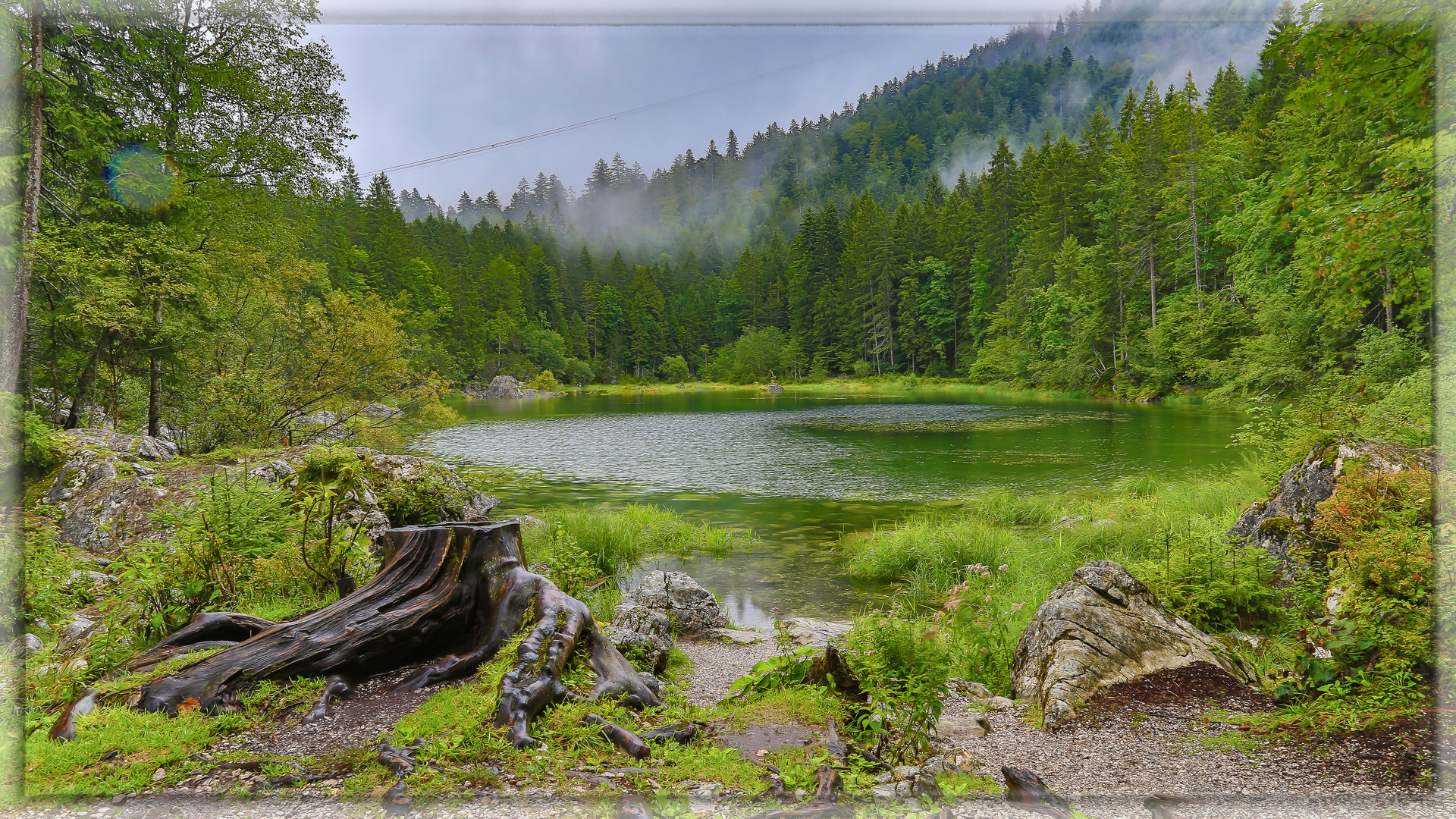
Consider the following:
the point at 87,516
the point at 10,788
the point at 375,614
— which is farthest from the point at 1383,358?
the point at 87,516

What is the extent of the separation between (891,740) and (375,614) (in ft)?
9.27

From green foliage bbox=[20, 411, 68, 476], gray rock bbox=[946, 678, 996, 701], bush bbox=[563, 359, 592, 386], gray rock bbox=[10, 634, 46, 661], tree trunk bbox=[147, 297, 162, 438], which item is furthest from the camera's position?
bush bbox=[563, 359, 592, 386]

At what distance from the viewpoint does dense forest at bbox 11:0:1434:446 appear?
448cm

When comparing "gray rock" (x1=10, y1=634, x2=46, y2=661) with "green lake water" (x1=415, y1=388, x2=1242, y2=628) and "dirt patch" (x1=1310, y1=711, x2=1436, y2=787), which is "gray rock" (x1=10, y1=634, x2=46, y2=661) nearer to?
"green lake water" (x1=415, y1=388, x2=1242, y2=628)

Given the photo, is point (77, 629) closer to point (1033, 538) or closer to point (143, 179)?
point (143, 179)

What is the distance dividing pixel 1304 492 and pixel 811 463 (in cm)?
1316

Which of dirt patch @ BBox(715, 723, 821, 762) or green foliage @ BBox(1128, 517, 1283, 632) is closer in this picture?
dirt patch @ BBox(715, 723, 821, 762)

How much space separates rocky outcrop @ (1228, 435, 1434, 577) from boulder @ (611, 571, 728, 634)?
183 inches

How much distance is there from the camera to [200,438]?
10648 millimetres

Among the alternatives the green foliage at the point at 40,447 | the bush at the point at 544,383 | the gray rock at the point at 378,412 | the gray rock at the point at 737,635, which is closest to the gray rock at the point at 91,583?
the green foliage at the point at 40,447

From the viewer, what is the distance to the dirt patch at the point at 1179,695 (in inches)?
125

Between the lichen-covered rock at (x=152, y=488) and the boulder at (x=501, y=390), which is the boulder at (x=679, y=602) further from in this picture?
the boulder at (x=501, y=390)

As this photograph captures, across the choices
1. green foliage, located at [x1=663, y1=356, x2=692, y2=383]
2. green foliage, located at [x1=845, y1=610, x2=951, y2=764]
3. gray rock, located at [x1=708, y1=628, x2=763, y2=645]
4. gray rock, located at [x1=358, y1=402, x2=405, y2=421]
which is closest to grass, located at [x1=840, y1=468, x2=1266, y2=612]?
gray rock, located at [x1=708, y1=628, x2=763, y2=645]

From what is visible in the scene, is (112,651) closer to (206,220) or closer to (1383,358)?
(206,220)
